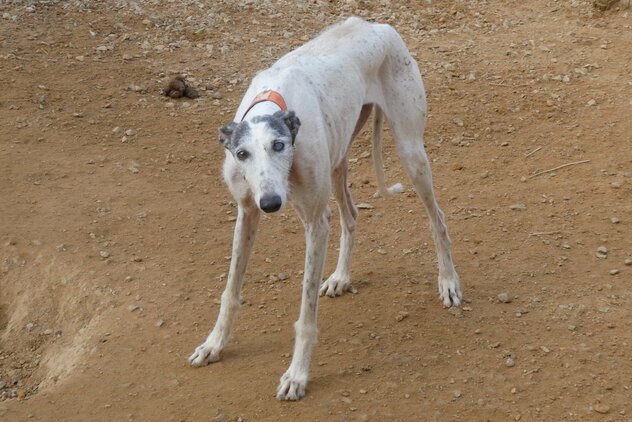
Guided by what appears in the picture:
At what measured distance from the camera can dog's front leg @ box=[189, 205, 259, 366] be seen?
5.20 m

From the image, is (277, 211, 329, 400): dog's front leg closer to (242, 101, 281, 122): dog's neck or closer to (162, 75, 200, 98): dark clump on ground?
(242, 101, 281, 122): dog's neck

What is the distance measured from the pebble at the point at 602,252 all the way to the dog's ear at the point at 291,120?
10.1 feet

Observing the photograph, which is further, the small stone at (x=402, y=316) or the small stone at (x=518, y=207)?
the small stone at (x=518, y=207)

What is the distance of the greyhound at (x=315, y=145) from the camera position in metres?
4.32

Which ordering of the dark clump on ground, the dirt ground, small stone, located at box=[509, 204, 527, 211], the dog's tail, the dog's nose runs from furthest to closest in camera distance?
the dark clump on ground
small stone, located at box=[509, 204, 527, 211]
the dog's tail
the dirt ground
the dog's nose

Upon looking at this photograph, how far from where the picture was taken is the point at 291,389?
4910 millimetres

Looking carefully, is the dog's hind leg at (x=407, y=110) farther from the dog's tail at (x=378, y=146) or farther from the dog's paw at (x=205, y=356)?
the dog's paw at (x=205, y=356)

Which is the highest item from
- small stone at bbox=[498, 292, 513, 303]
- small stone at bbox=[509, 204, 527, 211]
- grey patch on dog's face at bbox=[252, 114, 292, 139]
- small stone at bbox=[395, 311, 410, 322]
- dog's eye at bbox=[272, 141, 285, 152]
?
grey patch on dog's face at bbox=[252, 114, 292, 139]

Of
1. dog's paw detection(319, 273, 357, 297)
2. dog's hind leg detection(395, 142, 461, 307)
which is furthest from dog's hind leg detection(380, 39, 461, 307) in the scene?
dog's paw detection(319, 273, 357, 297)

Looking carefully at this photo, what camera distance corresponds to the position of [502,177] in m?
7.61

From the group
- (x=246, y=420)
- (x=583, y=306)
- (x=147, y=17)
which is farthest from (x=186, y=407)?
(x=147, y=17)

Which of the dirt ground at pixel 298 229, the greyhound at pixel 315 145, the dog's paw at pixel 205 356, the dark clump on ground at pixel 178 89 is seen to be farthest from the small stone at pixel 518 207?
the dark clump on ground at pixel 178 89

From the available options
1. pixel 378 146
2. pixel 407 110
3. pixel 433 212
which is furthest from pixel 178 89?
pixel 433 212

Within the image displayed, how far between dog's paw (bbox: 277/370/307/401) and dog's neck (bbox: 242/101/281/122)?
162 centimetres
